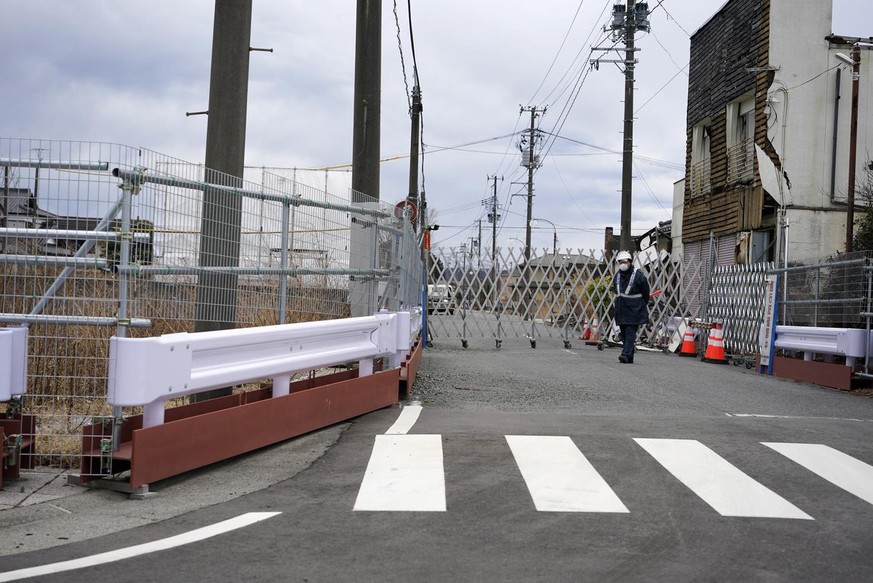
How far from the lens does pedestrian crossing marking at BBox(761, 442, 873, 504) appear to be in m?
6.36

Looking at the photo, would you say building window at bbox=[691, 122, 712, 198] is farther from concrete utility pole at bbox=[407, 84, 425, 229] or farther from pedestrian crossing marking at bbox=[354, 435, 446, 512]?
pedestrian crossing marking at bbox=[354, 435, 446, 512]

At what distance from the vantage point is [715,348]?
18969mm

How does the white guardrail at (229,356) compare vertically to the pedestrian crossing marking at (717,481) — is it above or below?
above

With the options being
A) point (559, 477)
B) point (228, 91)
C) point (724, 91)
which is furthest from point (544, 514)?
point (724, 91)

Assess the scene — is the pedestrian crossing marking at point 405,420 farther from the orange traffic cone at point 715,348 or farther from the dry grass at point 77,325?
the orange traffic cone at point 715,348

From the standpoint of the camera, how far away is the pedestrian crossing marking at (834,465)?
636 cm

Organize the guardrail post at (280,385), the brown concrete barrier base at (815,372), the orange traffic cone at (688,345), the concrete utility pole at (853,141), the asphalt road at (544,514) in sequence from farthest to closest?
the orange traffic cone at (688,345), the concrete utility pole at (853,141), the brown concrete barrier base at (815,372), the guardrail post at (280,385), the asphalt road at (544,514)

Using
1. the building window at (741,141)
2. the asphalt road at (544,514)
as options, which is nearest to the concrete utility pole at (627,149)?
the building window at (741,141)

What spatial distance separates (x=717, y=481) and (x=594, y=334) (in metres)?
18.2

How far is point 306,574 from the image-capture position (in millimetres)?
4188

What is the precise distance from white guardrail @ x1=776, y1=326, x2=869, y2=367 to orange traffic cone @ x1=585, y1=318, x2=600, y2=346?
7.59 metres

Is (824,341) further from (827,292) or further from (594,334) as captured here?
(594,334)

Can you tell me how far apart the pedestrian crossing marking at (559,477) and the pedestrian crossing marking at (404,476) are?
62cm

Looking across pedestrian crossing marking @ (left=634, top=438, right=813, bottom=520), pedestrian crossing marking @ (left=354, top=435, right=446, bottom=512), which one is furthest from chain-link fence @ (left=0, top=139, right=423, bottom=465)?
pedestrian crossing marking @ (left=634, top=438, right=813, bottom=520)
